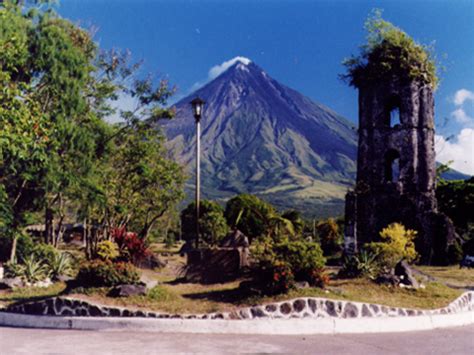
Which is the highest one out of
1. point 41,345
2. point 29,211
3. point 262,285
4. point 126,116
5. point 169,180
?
point 126,116

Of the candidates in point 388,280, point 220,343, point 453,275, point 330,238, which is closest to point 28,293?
point 220,343

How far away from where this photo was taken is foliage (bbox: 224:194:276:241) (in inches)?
2040

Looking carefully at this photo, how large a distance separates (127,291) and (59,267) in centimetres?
660

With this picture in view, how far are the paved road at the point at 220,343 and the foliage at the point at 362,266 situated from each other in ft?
15.4

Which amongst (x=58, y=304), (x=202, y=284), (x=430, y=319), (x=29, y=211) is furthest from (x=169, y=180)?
(x=430, y=319)

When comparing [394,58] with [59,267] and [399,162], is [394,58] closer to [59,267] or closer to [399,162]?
[399,162]

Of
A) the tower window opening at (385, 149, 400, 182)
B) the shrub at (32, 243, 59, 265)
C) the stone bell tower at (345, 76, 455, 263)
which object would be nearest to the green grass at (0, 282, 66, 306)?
the shrub at (32, 243, 59, 265)

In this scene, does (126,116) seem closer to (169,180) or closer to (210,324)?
(169,180)

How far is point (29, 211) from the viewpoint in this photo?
2556 cm

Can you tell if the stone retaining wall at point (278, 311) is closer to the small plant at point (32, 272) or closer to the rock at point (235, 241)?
the small plant at point (32, 272)

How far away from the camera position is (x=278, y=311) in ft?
43.7

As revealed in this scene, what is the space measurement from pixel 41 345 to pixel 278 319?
536 cm

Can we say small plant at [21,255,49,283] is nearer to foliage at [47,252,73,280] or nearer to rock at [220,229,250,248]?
foliage at [47,252,73,280]

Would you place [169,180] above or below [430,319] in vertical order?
above
